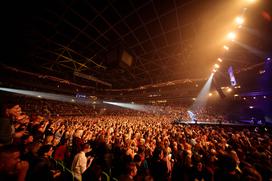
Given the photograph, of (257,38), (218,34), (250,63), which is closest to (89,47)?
(218,34)

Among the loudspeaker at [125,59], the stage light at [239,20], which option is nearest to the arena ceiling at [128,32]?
the loudspeaker at [125,59]

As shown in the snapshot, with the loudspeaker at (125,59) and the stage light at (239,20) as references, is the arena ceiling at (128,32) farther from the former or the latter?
the stage light at (239,20)

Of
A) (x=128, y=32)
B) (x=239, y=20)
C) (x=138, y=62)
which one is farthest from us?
(x=138, y=62)

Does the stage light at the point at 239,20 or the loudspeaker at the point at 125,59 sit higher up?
the stage light at the point at 239,20

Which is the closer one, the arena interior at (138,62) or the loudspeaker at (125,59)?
the arena interior at (138,62)

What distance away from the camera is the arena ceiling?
3.70 meters

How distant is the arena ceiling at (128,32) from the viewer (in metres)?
3.70

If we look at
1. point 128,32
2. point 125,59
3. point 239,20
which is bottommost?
point 125,59

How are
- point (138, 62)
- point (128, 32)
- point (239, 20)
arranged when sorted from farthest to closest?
1. point (138, 62)
2. point (128, 32)
3. point (239, 20)

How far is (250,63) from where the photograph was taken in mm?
6574

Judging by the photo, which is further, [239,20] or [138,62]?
[138,62]

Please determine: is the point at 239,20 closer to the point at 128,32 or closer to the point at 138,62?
the point at 128,32

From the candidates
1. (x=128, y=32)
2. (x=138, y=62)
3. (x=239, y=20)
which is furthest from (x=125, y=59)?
(x=239, y=20)

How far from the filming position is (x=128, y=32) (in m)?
4.71
